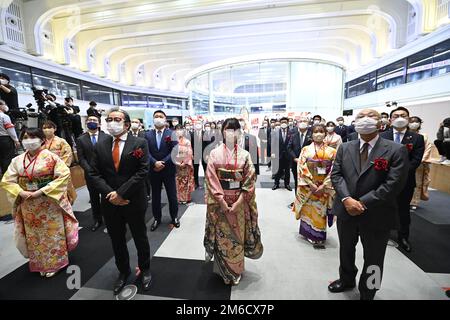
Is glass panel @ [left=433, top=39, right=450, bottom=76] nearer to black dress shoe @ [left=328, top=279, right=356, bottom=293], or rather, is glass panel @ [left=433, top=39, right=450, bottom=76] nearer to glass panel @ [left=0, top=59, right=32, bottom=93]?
black dress shoe @ [left=328, top=279, right=356, bottom=293]

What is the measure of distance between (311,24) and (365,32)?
3.19 meters

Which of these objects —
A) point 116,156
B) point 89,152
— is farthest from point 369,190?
point 89,152

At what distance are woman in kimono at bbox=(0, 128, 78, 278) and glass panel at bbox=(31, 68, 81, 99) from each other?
9.95 metres

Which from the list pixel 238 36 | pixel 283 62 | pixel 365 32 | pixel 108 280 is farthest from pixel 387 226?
pixel 365 32

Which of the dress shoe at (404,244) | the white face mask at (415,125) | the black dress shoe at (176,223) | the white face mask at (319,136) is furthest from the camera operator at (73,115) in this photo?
the white face mask at (415,125)

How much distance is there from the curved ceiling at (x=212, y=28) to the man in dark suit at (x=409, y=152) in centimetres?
772

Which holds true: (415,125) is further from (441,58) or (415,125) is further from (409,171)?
(441,58)

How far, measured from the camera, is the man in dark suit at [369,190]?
144 centimetres

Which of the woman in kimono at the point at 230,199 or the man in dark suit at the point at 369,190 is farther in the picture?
the woman in kimono at the point at 230,199

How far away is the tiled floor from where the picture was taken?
5.93ft

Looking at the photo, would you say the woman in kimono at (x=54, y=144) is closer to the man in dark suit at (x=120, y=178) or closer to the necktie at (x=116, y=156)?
the man in dark suit at (x=120, y=178)

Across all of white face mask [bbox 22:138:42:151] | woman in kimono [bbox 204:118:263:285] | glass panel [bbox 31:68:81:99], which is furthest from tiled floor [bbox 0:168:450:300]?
glass panel [bbox 31:68:81:99]

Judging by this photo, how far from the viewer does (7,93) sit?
4.04 m

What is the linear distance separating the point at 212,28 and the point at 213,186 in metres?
11.1
